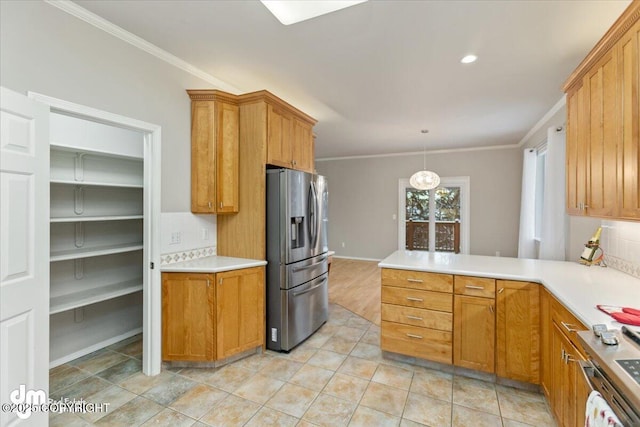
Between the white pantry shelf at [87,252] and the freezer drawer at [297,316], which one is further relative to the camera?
the freezer drawer at [297,316]

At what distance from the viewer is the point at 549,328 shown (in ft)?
6.33

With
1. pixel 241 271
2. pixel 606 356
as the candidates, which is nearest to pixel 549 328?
pixel 606 356

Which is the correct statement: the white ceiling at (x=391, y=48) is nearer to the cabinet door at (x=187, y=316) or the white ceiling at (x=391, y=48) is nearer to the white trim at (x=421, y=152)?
the cabinet door at (x=187, y=316)

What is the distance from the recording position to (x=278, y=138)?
3006mm

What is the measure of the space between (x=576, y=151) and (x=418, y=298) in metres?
1.63

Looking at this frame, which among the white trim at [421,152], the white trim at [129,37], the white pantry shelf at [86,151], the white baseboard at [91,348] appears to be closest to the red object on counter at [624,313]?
the white trim at [129,37]

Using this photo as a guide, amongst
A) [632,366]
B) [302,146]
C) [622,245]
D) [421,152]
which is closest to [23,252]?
[302,146]

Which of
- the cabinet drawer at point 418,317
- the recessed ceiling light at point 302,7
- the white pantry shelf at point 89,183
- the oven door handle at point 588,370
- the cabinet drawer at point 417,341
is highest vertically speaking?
the recessed ceiling light at point 302,7

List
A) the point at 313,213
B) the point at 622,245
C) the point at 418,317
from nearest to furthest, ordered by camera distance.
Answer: the point at 622,245
the point at 418,317
the point at 313,213

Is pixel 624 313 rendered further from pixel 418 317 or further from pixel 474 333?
pixel 418 317

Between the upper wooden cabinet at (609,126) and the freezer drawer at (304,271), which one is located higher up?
the upper wooden cabinet at (609,126)

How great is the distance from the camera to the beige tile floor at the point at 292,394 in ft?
6.21

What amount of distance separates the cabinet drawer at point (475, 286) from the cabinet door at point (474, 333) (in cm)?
4

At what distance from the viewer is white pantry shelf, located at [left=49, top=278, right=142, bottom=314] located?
2336mm
